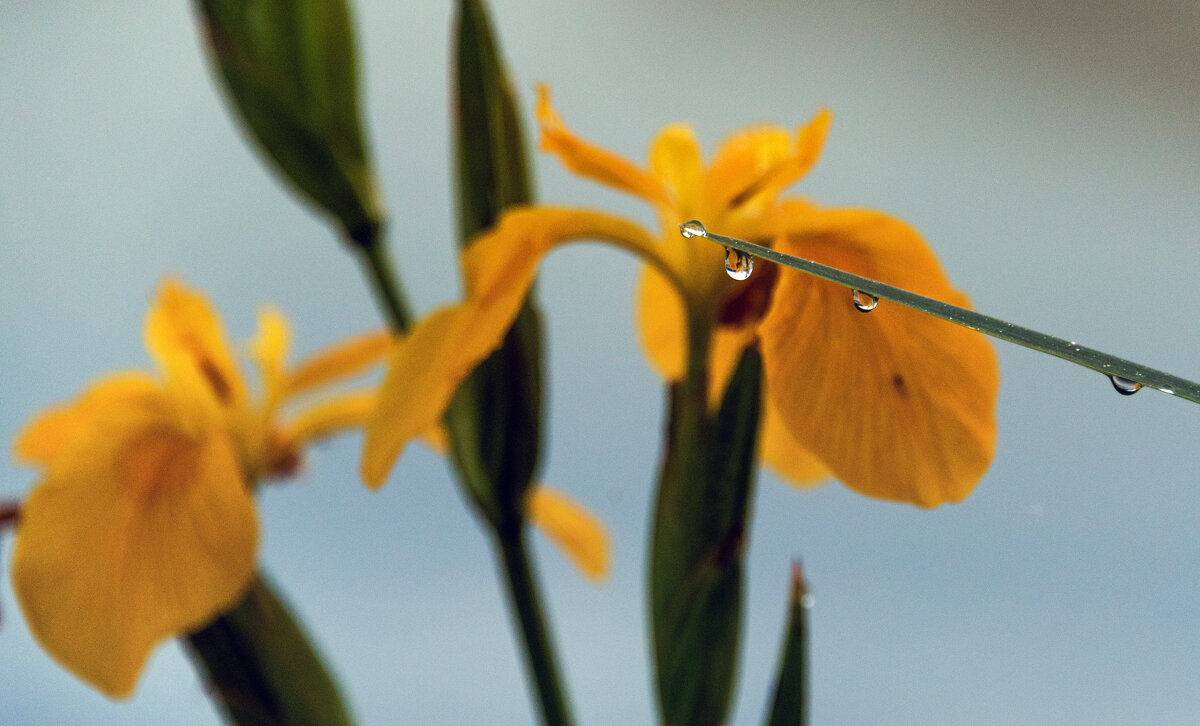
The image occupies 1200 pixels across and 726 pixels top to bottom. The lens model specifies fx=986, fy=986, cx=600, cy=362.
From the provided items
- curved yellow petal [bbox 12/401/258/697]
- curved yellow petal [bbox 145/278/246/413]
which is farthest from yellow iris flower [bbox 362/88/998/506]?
curved yellow petal [bbox 145/278/246/413]

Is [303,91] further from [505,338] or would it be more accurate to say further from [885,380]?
[885,380]

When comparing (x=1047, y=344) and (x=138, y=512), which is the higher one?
(x=1047, y=344)

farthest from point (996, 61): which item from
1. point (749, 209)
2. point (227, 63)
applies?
point (227, 63)

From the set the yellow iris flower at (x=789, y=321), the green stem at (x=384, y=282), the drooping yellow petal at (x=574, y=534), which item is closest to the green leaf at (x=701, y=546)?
the yellow iris flower at (x=789, y=321)

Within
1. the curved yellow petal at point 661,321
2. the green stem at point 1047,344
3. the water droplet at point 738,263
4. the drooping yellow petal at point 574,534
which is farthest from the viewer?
the drooping yellow petal at point 574,534

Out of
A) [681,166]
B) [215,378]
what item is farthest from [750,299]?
[215,378]

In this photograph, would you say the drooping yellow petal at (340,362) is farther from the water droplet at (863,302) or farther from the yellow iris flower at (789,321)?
the water droplet at (863,302)
